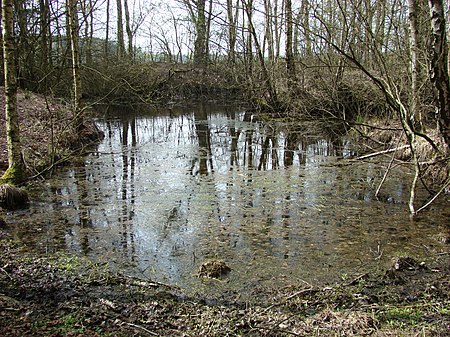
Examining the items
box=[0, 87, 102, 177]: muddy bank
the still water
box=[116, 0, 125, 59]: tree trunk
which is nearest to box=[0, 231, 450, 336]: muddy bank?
the still water

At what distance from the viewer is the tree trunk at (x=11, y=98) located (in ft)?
18.1

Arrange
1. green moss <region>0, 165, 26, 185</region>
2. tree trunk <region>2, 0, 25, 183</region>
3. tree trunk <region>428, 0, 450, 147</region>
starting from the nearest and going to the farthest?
tree trunk <region>428, 0, 450, 147</region>
tree trunk <region>2, 0, 25, 183</region>
green moss <region>0, 165, 26, 185</region>

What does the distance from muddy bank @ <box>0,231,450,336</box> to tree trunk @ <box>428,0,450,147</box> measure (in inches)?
99.6

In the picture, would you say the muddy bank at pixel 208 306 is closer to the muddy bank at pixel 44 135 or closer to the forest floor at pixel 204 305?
the forest floor at pixel 204 305

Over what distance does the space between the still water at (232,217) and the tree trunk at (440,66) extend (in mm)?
1238

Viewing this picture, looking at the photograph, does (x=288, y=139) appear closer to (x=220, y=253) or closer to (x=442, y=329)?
(x=220, y=253)

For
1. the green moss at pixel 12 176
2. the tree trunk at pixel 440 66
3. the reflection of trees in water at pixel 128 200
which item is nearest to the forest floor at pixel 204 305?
the reflection of trees in water at pixel 128 200

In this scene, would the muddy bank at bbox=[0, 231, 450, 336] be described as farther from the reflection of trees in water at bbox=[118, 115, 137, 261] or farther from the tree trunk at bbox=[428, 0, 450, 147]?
the tree trunk at bbox=[428, 0, 450, 147]

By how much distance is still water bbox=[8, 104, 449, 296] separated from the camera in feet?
13.3

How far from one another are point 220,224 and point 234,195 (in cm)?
118

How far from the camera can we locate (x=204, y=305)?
3277mm

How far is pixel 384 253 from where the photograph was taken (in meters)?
4.29

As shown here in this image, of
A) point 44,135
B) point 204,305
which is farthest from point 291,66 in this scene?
point 204,305

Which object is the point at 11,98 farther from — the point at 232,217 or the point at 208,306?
the point at 208,306
